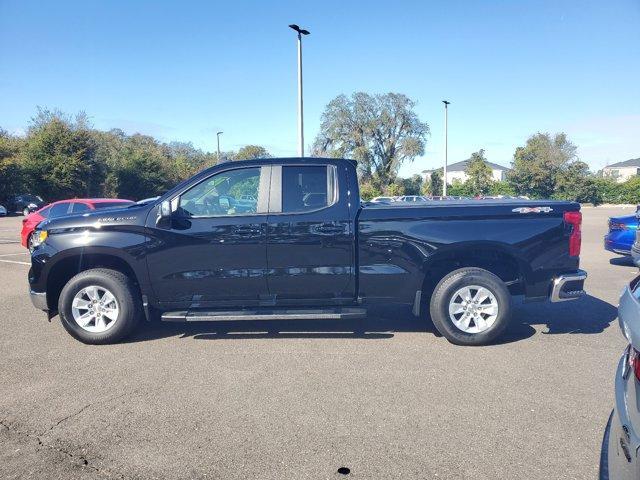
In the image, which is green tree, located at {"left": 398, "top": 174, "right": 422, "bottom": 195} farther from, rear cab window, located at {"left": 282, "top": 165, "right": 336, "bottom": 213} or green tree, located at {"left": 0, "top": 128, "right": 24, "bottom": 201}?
rear cab window, located at {"left": 282, "top": 165, "right": 336, "bottom": 213}

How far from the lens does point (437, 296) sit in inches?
206

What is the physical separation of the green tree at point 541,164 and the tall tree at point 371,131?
1124cm

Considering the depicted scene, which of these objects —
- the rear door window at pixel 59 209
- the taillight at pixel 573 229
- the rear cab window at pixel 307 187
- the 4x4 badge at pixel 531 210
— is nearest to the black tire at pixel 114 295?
the rear cab window at pixel 307 187

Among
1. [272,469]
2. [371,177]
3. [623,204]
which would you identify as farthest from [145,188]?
[623,204]

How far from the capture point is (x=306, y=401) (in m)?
3.88

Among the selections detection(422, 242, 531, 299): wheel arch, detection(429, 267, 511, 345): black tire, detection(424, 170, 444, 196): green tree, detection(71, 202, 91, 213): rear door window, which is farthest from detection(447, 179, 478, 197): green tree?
detection(429, 267, 511, 345): black tire

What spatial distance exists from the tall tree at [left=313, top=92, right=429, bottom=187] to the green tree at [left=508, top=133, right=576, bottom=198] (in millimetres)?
11245

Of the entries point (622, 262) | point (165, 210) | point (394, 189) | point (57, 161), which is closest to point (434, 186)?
point (394, 189)

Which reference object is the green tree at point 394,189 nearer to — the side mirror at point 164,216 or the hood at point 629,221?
the hood at point 629,221

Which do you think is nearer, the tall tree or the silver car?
the silver car

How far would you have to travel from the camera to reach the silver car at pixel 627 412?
189cm

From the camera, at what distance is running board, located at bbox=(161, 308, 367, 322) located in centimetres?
510

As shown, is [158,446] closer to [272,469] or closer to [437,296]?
[272,469]

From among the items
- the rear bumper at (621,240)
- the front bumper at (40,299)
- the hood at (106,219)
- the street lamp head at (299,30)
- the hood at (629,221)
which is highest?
the street lamp head at (299,30)
